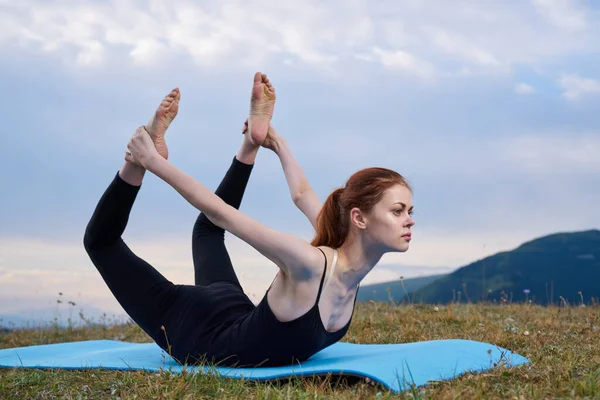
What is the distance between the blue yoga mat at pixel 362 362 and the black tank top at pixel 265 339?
95mm

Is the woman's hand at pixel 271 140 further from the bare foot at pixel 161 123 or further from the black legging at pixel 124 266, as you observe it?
the black legging at pixel 124 266

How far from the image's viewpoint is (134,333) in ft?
29.0

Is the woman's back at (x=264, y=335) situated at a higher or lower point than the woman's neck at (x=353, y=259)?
lower

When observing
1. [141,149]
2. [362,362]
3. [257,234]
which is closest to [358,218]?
[257,234]

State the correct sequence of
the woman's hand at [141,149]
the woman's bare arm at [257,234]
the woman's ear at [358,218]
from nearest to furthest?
the woman's bare arm at [257,234], the woman's ear at [358,218], the woman's hand at [141,149]

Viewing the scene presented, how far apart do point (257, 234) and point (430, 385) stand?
133cm

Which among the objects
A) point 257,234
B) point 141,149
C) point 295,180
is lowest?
point 257,234

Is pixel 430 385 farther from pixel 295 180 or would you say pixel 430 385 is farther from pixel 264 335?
pixel 295 180

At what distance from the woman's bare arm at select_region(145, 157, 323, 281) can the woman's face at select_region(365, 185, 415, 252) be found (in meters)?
0.38

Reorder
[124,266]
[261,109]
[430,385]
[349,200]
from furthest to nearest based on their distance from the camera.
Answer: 1. [261,109]
2. [124,266]
3. [349,200]
4. [430,385]

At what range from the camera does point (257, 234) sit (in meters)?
3.96

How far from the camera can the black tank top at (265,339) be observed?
431 centimetres

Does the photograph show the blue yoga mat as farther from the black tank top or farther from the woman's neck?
the woman's neck

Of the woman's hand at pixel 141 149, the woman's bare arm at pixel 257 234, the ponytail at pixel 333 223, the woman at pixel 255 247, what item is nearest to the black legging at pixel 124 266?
the woman at pixel 255 247
